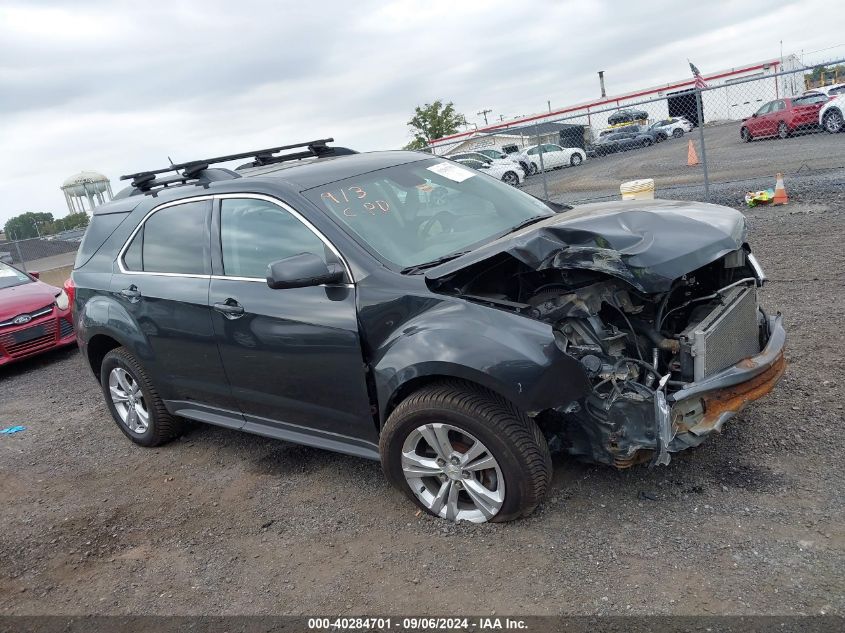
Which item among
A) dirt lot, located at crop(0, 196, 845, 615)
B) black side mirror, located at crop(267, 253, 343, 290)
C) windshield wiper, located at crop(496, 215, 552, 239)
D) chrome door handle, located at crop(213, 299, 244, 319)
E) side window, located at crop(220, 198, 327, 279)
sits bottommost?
dirt lot, located at crop(0, 196, 845, 615)

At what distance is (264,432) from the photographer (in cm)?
433

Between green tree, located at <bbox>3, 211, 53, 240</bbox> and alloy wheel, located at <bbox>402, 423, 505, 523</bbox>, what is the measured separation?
25462 millimetres

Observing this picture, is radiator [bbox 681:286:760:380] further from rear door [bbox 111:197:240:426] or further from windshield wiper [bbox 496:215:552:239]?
rear door [bbox 111:197:240:426]

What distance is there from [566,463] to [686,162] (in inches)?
806

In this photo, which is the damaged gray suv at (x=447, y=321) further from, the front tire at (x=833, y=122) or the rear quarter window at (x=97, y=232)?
the front tire at (x=833, y=122)

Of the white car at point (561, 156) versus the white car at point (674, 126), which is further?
the white car at point (674, 126)

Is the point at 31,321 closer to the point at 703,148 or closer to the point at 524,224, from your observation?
the point at 524,224

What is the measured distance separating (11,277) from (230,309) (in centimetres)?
712

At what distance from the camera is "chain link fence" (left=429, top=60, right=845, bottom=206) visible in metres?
13.1

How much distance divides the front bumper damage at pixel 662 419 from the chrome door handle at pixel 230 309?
1.96 m

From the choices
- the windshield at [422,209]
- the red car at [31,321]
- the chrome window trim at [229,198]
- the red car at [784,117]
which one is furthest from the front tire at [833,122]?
the red car at [31,321]

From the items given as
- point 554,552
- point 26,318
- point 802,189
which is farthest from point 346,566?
point 802,189

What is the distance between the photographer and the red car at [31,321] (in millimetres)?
8391

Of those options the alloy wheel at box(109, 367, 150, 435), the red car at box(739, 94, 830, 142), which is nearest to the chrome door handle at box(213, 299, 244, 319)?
the alloy wheel at box(109, 367, 150, 435)
